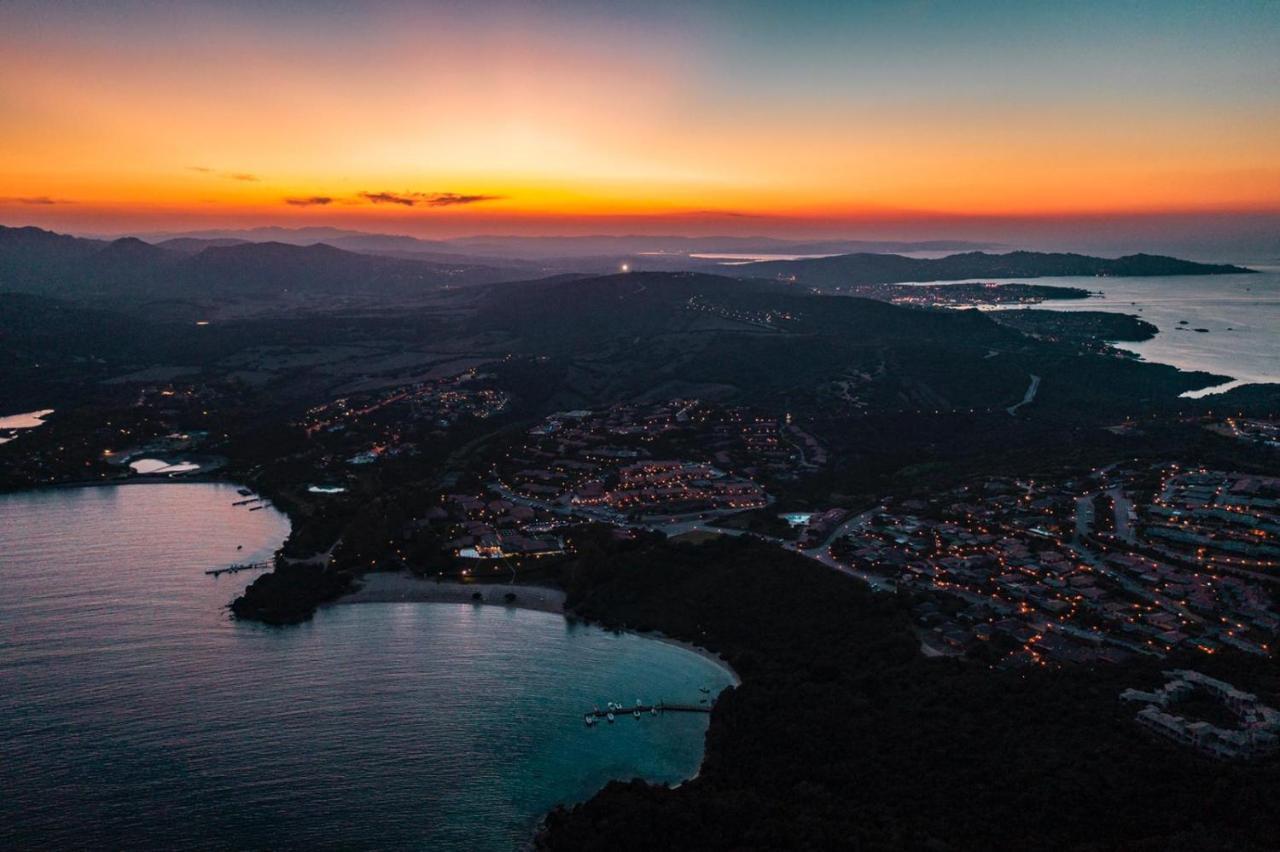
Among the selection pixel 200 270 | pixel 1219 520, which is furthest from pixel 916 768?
pixel 200 270

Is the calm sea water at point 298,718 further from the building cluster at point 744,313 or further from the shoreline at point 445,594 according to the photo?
the building cluster at point 744,313

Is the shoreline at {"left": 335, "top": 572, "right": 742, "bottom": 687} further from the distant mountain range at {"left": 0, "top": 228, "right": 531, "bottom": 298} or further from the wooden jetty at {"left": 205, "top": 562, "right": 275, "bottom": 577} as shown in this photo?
the distant mountain range at {"left": 0, "top": 228, "right": 531, "bottom": 298}

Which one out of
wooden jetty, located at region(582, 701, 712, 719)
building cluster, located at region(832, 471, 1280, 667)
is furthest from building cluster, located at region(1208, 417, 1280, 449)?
wooden jetty, located at region(582, 701, 712, 719)

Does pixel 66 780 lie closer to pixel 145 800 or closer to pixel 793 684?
pixel 145 800

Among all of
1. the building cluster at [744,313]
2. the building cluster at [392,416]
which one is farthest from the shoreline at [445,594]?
the building cluster at [744,313]

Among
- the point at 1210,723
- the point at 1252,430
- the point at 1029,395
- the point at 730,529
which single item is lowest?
the point at 730,529

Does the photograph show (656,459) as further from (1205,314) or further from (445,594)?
(1205,314)
